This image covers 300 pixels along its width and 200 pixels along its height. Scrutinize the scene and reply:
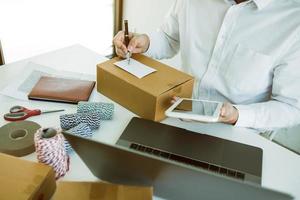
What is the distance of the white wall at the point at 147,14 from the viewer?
259 centimetres

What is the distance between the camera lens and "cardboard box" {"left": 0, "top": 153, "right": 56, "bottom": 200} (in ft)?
2.23

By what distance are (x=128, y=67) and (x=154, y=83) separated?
0.15 m

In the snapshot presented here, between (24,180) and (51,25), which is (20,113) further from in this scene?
(51,25)

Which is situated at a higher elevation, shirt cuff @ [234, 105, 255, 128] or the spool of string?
the spool of string

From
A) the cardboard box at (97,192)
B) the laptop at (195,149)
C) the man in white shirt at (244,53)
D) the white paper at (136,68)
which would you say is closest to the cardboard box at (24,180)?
the cardboard box at (97,192)

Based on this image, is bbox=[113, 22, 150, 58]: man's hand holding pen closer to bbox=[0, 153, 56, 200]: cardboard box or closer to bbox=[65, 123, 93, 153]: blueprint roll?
bbox=[65, 123, 93, 153]: blueprint roll

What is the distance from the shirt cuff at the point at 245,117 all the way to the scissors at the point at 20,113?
0.70 m

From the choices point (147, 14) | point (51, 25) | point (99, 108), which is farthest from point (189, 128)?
point (51, 25)

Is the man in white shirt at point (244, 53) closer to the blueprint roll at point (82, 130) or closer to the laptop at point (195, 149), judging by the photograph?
the laptop at point (195, 149)

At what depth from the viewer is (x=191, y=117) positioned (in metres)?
0.93

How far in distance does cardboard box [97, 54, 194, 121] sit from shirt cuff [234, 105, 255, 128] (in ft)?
0.66

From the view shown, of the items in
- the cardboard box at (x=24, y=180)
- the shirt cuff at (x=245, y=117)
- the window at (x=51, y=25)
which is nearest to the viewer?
the cardboard box at (x=24, y=180)

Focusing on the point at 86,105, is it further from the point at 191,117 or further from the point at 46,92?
the point at 191,117

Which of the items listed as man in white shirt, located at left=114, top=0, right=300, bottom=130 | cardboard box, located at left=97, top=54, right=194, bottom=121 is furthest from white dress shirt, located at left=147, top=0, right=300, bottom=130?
cardboard box, located at left=97, top=54, right=194, bottom=121
